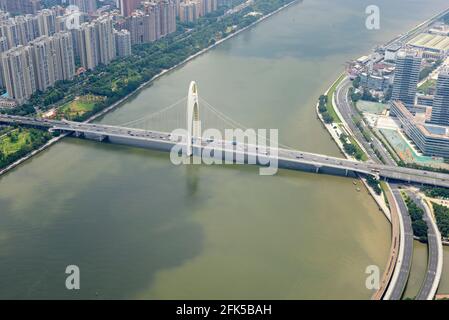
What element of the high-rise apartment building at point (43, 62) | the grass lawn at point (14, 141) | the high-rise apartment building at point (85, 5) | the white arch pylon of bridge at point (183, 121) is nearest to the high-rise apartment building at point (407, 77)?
the white arch pylon of bridge at point (183, 121)

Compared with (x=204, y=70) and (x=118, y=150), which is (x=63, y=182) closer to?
(x=118, y=150)

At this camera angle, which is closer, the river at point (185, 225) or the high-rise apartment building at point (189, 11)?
the river at point (185, 225)

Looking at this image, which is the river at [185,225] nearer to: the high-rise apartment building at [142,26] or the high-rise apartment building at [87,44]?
the high-rise apartment building at [87,44]

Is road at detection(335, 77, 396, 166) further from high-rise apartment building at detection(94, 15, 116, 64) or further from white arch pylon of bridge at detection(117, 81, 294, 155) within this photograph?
high-rise apartment building at detection(94, 15, 116, 64)

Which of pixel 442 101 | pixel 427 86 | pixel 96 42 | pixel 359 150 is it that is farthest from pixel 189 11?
pixel 359 150

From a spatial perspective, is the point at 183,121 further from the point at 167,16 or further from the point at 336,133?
the point at 167,16
